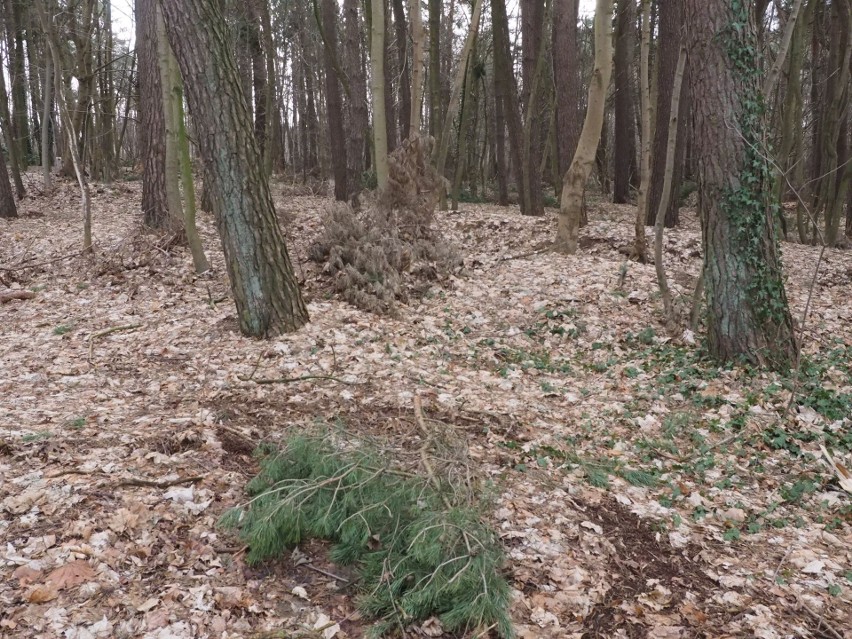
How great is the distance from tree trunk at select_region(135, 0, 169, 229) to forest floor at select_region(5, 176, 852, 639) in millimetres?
1383

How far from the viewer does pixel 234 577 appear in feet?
9.32

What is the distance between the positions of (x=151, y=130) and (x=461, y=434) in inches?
318

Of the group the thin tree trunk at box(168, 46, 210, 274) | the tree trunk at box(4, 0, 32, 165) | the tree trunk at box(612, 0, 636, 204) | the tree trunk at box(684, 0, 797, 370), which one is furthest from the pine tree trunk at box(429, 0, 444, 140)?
the tree trunk at box(4, 0, 32, 165)

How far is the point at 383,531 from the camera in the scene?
3.07 metres

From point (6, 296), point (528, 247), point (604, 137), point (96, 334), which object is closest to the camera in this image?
point (96, 334)

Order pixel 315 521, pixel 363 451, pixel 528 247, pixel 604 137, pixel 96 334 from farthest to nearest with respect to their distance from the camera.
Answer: pixel 604 137
pixel 528 247
pixel 96 334
pixel 363 451
pixel 315 521

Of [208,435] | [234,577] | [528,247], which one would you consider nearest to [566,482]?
[234,577]

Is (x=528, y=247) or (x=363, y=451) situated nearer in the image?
(x=363, y=451)

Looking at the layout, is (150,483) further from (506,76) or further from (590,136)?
(506,76)

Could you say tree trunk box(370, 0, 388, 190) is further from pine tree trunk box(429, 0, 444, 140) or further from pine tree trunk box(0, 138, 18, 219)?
pine tree trunk box(0, 138, 18, 219)

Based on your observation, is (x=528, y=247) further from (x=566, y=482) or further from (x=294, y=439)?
(x=294, y=439)

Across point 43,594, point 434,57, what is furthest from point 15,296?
point 434,57

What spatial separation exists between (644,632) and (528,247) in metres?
7.59

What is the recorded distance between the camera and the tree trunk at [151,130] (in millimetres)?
9492
